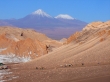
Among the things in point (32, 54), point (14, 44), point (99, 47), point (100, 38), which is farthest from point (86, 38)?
point (14, 44)

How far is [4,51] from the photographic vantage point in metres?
52.0

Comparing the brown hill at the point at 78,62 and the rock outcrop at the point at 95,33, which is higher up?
the rock outcrop at the point at 95,33

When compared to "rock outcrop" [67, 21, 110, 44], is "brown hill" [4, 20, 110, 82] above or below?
below

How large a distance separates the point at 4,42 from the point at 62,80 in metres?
43.9

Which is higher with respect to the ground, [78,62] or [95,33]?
[95,33]

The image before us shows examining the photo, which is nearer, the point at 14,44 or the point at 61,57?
the point at 61,57

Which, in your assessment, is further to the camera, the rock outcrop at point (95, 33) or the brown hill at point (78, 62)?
the rock outcrop at point (95, 33)

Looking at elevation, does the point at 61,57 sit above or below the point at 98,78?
above

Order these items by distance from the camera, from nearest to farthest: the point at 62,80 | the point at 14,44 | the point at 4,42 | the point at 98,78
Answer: the point at 98,78 → the point at 62,80 → the point at 14,44 → the point at 4,42

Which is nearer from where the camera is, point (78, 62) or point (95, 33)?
point (78, 62)

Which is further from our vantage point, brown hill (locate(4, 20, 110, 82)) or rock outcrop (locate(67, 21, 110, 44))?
rock outcrop (locate(67, 21, 110, 44))


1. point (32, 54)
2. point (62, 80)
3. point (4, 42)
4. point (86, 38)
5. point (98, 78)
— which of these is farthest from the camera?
point (4, 42)

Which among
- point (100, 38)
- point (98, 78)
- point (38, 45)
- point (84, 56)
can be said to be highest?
point (38, 45)

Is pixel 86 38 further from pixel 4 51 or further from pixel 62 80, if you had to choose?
pixel 4 51
